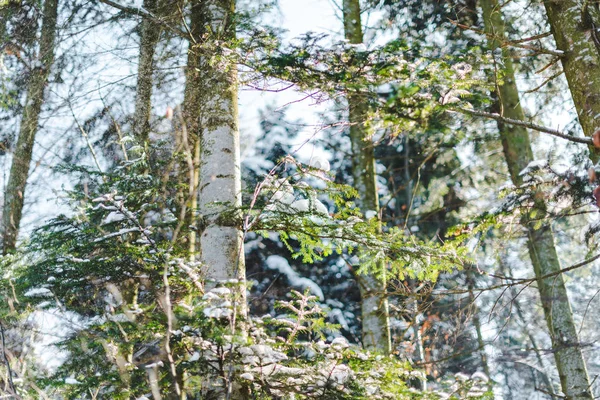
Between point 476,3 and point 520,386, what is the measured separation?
15778mm

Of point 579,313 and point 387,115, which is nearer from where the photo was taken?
point 387,115

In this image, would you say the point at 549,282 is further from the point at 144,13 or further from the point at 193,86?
the point at 144,13

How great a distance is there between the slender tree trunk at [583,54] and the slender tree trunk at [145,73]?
3461mm

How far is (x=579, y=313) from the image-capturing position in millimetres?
19328

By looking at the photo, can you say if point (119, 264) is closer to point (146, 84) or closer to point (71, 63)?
point (146, 84)

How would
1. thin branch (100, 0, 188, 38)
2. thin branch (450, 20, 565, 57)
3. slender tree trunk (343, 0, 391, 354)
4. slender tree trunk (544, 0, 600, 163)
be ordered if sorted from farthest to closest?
slender tree trunk (343, 0, 391, 354), thin branch (100, 0, 188, 38), slender tree trunk (544, 0, 600, 163), thin branch (450, 20, 565, 57)

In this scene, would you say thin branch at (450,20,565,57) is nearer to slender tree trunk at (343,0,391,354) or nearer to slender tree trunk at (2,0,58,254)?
slender tree trunk at (343,0,391,354)

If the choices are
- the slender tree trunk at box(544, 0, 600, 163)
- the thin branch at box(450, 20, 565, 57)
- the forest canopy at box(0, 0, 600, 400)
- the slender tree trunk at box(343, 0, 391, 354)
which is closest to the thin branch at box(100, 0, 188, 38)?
the forest canopy at box(0, 0, 600, 400)

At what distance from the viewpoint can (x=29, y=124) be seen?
6.11 meters

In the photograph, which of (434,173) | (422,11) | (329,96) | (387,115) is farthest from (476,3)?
(387,115)

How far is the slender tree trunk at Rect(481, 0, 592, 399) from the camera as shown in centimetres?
614

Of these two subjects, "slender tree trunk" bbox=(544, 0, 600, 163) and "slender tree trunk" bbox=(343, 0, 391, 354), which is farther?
"slender tree trunk" bbox=(343, 0, 391, 354)

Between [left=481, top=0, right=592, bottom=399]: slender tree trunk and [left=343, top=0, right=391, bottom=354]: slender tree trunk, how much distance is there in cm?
175

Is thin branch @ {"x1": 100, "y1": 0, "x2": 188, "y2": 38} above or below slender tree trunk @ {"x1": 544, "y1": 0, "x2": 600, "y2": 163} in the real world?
above
